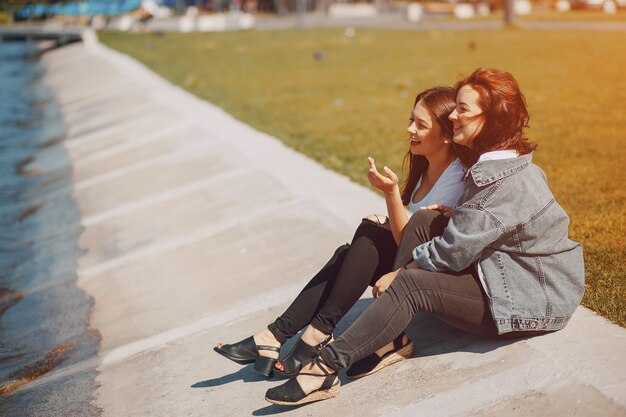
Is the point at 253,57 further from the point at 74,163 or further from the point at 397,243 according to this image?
the point at 397,243

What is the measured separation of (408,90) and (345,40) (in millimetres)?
16446

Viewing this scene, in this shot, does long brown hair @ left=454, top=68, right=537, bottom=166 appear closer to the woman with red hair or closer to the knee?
the woman with red hair

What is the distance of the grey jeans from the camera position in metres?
3.89

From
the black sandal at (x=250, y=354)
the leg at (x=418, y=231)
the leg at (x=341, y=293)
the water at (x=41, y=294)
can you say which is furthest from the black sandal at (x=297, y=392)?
Answer: the water at (x=41, y=294)

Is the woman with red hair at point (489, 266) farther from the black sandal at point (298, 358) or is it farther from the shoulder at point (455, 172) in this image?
the shoulder at point (455, 172)

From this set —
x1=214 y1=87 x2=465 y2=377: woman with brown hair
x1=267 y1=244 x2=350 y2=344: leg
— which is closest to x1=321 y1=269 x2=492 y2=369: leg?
x1=214 y1=87 x2=465 y2=377: woman with brown hair

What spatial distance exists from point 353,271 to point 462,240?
23.0 inches

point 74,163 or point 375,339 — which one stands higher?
point 375,339

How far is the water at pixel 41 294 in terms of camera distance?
5305mm

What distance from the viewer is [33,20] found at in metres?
66.6

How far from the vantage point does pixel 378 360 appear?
4250 mm

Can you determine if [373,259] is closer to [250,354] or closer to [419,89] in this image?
[250,354]

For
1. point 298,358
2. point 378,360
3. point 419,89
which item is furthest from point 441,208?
point 419,89

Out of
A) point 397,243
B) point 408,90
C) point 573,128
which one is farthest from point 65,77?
point 397,243
